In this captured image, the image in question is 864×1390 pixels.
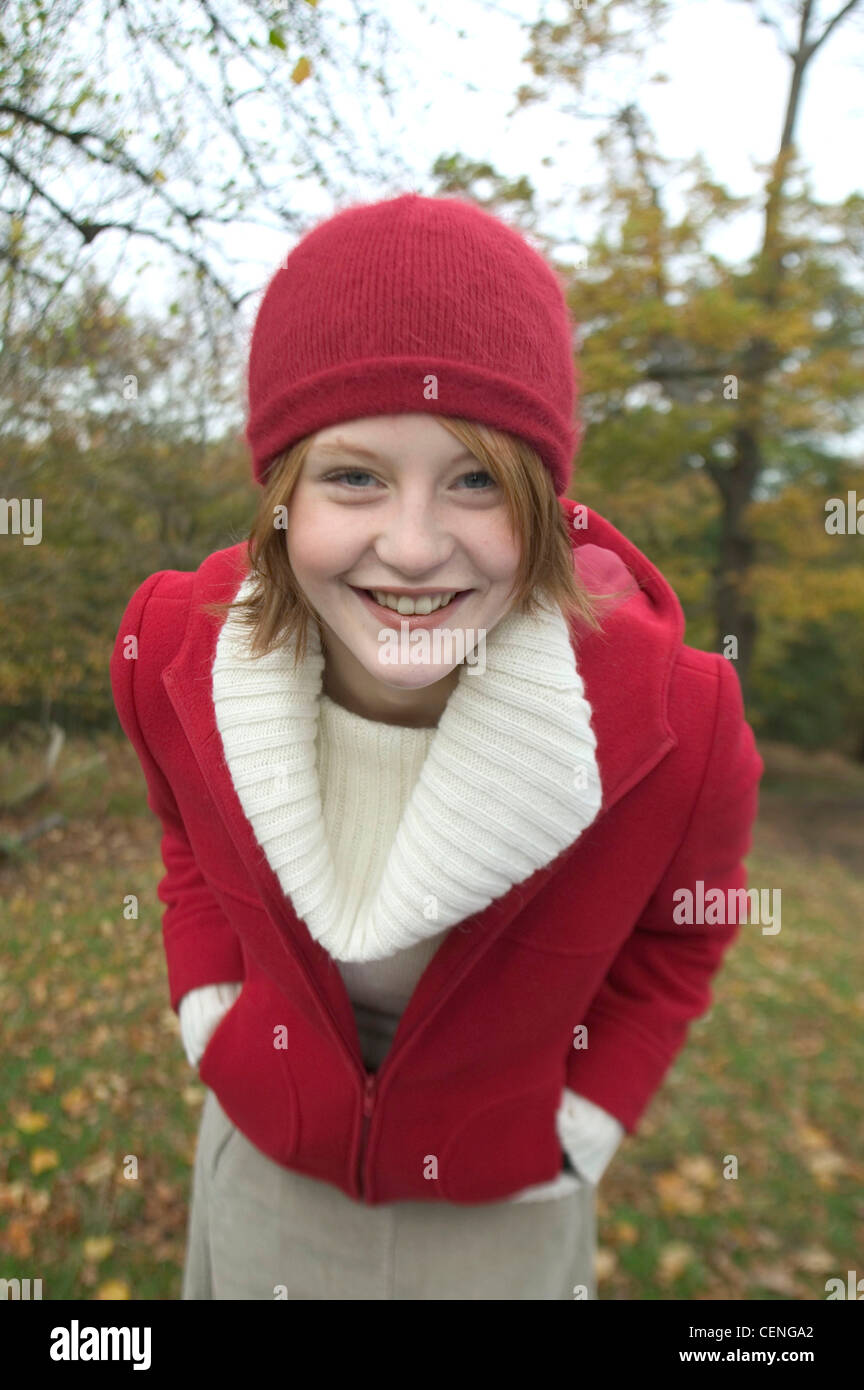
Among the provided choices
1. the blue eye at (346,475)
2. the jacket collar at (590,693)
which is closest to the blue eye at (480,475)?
the blue eye at (346,475)

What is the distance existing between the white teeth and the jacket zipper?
0.82 metres

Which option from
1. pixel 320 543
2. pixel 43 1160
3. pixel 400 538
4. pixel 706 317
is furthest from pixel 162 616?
pixel 706 317

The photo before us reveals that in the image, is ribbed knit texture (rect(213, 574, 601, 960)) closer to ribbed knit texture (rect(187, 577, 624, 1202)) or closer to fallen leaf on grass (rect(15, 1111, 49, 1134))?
ribbed knit texture (rect(187, 577, 624, 1202))

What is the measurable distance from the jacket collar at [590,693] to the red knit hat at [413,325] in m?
0.30

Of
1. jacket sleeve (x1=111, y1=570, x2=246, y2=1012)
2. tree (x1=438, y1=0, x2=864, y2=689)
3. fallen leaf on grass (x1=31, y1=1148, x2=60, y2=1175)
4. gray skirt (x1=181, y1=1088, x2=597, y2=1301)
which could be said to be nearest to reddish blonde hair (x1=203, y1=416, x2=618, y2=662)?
jacket sleeve (x1=111, y1=570, x2=246, y2=1012)

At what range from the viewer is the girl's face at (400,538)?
3.67ft

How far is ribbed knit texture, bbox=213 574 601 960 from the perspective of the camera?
48.7 inches

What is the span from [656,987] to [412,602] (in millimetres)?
941

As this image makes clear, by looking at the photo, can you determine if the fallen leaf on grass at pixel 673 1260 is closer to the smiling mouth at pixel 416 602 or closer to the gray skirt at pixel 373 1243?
the gray skirt at pixel 373 1243

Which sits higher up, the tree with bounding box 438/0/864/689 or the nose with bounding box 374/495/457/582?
the tree with bounding box 438/0/864/689

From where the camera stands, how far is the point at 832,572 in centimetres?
930

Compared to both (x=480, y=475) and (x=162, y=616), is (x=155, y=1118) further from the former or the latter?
(x=480, y=475)

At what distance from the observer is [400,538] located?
1115 mm
